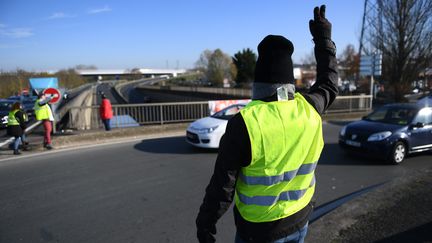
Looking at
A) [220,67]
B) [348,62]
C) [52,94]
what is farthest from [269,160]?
[220,67]

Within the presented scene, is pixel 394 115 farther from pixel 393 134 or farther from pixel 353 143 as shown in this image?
pixel 353 143

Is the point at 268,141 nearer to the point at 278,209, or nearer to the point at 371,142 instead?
the point at 278,209

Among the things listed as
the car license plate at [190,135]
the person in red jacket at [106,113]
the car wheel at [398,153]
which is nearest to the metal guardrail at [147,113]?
the person in red jacket at [106,113]

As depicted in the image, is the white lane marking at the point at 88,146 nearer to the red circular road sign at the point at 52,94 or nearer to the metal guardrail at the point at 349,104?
the red circular road sign at the point at 52,94

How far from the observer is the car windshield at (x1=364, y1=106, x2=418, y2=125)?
8656 mm

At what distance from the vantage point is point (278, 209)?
1941 mm

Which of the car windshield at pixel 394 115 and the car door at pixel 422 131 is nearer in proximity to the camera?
the car door at pixel 422 131

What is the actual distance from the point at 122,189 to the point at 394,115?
7.33m

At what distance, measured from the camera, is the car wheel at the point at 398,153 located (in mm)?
7992

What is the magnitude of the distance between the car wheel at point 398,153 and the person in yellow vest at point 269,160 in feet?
22.7

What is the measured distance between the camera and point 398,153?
8.12 m

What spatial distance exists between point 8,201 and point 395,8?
26776mm

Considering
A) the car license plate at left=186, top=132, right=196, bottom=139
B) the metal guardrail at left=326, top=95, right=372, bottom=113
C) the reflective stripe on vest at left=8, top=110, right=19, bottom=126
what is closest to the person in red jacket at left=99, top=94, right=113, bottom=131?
the reflective stripe on vest at left=8, top=110, right=19, bottom=126

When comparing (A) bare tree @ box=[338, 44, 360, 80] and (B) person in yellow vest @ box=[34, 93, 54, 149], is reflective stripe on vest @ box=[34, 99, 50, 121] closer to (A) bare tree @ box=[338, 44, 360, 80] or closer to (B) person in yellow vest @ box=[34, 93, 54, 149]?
(B) person in yellow vest @ box=[34, 93, 54, 149]
